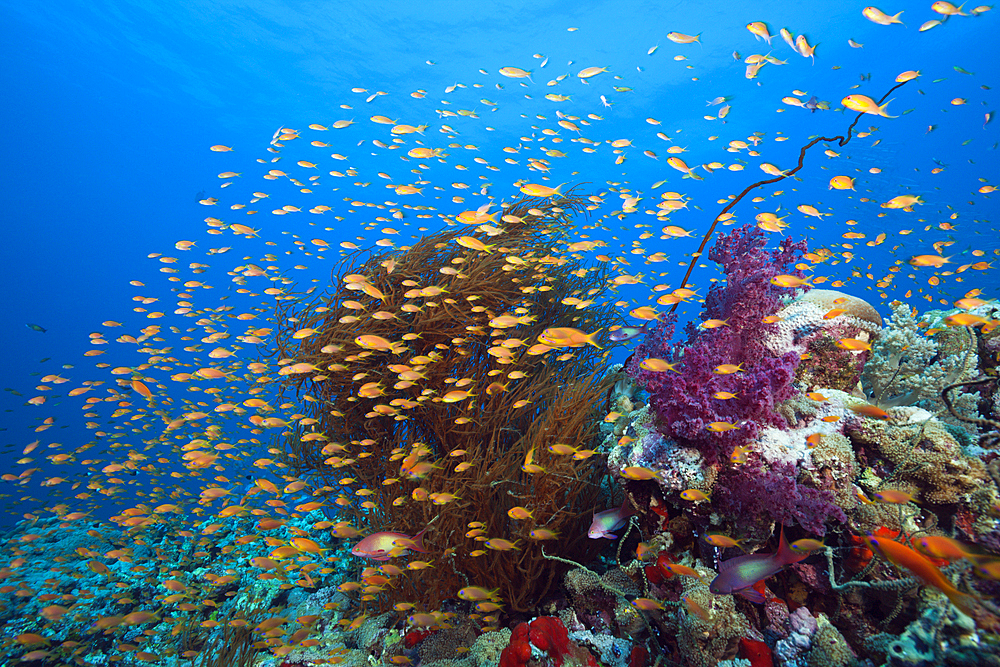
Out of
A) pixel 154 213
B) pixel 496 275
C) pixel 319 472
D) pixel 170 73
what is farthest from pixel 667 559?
pixel 154 213

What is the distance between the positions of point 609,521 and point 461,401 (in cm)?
216

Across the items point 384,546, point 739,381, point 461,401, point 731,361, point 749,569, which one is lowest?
point 749,569

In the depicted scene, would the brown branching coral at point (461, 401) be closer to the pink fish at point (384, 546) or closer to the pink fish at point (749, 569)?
the pink fish at point (384, 546)

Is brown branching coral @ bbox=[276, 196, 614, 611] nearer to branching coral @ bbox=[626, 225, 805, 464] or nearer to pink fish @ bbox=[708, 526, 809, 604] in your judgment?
branching coral @ bbox=[626, 225, 805, 464]

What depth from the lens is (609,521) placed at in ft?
9.43

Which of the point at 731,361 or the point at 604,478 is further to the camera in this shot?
the point at 604,478

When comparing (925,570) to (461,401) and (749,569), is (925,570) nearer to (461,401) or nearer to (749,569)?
(749,569)

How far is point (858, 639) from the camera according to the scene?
2.13 meters

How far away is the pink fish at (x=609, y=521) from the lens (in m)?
2.83

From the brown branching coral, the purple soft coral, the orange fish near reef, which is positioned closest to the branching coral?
the purple soft coral

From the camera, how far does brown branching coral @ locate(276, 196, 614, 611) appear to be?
3572 mm

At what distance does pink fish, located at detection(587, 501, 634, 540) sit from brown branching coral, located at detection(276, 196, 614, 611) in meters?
0.44

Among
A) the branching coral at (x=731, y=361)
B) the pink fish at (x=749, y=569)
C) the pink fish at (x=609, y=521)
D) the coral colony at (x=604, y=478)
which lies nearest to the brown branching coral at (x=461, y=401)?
the coral colony at (x=604, y=478)

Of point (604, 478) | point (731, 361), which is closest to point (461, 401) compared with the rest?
point (604, 478)
